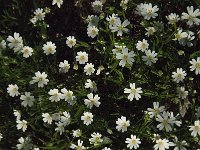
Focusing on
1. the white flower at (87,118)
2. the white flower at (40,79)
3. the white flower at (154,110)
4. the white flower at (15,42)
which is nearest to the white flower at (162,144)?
the white flower at (154,110)

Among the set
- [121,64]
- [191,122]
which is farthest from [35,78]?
[191,122]

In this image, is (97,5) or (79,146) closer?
(79,146)

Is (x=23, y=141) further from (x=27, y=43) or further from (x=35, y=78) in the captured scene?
(x=27, y=43)

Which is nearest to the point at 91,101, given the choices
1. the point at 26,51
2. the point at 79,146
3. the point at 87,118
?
the point at 87,118

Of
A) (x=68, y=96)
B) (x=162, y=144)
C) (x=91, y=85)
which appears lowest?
(x=162, y=144)

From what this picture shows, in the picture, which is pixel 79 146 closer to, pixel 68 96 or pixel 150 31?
pixel 68 96

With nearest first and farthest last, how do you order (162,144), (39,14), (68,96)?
(162,144) < (68,96) < (39,14)

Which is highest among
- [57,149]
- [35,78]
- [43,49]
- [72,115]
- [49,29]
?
[49,29]
